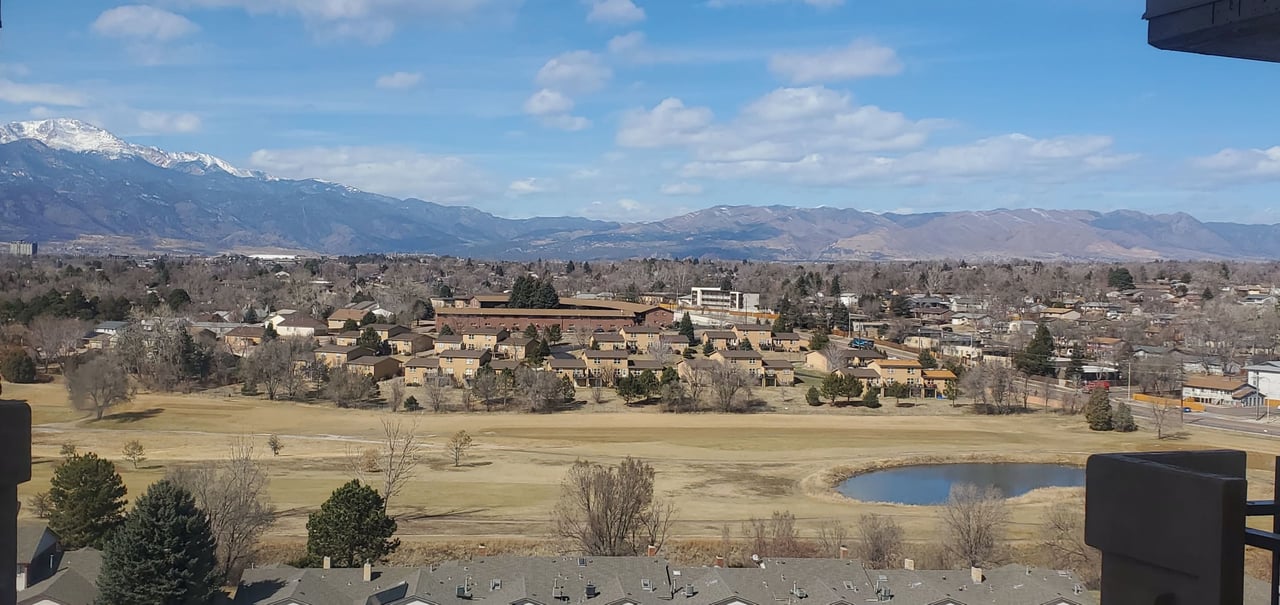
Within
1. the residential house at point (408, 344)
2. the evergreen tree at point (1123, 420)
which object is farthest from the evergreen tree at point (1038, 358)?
the residential house at point (408, 344)

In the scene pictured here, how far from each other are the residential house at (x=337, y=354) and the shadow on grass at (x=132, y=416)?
672cm

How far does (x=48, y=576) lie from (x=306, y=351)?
22439mm

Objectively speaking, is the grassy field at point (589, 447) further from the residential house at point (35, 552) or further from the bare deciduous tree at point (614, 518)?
the residential house at point (35, 552)

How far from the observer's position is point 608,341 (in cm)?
3747

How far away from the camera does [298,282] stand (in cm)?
5944

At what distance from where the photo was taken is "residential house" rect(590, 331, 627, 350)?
120 ft

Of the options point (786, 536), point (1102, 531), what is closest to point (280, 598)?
point (786, 536)

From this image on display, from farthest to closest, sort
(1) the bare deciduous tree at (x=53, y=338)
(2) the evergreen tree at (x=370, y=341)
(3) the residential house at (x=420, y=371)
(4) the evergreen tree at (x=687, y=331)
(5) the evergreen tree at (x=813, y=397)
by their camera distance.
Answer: (4) the evergreen tree at (x=687, y=331)
(2) the evergreen tree at (x=370, y=341)
(1) the bare deciduous tree at (x=53, y=338)
(3) the residential house at (x=420, y=371)
(5) the evergreen tree at (x=813, y=397)

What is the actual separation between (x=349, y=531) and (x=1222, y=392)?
1113 inches

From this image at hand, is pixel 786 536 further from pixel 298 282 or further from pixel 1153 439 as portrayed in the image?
pixel 298 282

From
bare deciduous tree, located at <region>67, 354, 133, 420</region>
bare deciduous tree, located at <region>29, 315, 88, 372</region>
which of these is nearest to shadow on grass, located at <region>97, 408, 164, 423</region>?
bare deciduous tree, located at <region>67, 354, 133, 420</region>

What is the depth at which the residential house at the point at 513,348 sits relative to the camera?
3406 centimetres

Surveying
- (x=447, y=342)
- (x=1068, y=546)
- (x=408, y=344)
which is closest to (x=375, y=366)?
(x=447, y=342)

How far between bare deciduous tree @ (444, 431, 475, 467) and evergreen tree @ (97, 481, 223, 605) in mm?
9714
